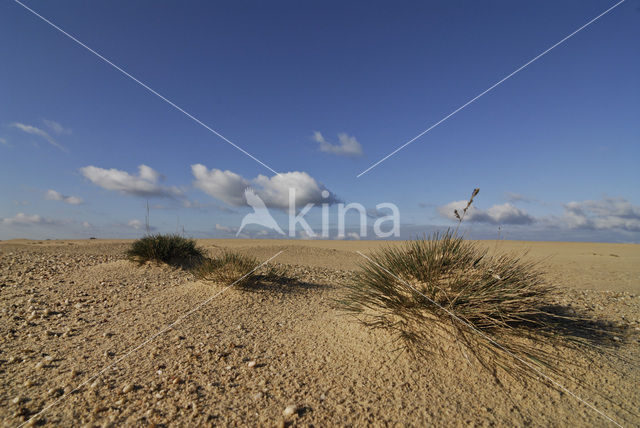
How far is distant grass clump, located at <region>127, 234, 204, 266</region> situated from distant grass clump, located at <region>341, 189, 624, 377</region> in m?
7.36

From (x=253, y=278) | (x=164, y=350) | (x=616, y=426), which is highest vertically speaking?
(x=253, y=278)

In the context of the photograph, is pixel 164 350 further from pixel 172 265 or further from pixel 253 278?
pixel 172 265

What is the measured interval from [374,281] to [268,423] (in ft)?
7.43

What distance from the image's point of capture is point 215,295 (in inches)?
252

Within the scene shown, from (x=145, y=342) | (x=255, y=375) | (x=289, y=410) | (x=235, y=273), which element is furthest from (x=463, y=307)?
(x=235, y=273)

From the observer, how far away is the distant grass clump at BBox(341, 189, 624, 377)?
3.59 metres

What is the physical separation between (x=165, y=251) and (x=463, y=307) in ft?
29.2

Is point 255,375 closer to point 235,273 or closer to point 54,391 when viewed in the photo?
point 54,391

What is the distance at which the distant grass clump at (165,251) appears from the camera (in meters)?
9.77

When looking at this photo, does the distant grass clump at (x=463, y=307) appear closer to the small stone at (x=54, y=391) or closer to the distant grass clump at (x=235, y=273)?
the distant grass clump at (x=235, y=273)

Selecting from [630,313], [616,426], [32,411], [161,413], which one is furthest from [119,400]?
[630,313]

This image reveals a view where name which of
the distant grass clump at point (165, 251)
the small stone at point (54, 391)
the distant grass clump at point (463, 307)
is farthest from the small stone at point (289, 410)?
the distant grass clump at point (165, 251)

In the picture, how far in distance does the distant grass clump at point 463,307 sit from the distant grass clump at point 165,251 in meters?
7.36

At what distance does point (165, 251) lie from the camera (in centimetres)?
995
